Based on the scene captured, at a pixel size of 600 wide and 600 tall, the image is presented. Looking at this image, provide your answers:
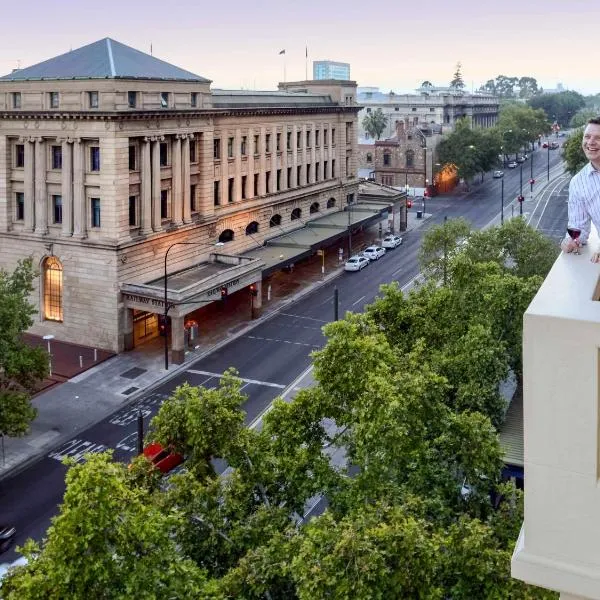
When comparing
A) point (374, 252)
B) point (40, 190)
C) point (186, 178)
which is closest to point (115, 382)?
point (40, 190)

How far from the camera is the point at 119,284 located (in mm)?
51000

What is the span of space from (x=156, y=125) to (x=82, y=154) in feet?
19.1

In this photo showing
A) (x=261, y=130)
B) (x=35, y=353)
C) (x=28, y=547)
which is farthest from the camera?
(x=261, y=130)

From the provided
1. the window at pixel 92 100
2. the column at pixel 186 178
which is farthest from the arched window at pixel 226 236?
the window at pixel 92 100

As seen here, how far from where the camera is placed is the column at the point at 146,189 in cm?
5309

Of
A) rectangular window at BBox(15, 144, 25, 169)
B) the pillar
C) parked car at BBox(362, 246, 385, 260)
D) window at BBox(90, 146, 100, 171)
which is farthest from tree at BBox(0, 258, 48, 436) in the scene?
parked car at BBox(362, 246, 385, 260)

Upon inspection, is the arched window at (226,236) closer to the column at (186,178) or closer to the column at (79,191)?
the column at (186,178)

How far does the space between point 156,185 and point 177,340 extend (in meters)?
12.2

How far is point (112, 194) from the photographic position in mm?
50781

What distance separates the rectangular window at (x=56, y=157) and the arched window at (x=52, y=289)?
6.52 meters

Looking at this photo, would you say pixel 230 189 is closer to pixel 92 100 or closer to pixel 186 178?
pixel 186 178

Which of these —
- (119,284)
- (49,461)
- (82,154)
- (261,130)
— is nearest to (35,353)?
(49,461)

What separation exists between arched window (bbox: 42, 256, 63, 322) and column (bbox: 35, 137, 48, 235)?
2.38 meters

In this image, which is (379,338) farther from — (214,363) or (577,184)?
(214,363)
